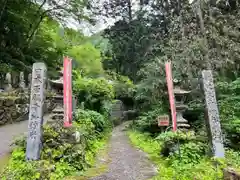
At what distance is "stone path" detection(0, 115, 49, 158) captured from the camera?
6969 millimetres

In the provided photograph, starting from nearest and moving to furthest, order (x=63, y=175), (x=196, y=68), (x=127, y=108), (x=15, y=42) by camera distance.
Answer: (x=63, y=175) → (x=196, y=68) → (x=15, y=42) → (x=127, y=108)

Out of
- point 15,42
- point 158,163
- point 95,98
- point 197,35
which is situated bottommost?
point 158,163

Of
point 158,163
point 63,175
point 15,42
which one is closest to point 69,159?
point 63,175

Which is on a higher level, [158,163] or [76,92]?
[76,92]

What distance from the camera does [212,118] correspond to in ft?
20.0

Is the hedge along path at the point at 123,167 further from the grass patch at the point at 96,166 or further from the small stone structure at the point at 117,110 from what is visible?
the small stone structure at the point at 117,110

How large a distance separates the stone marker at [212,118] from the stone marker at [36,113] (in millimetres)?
3707

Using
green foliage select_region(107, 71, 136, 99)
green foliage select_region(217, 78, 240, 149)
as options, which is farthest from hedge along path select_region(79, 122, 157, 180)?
green foliage select_region(107, 71, 136, 99)

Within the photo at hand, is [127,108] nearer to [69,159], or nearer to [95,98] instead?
[95,98]

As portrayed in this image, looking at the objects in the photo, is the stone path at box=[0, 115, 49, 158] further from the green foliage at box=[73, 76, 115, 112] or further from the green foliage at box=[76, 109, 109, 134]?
the green foliage at box=[73, 76, 115, 112]

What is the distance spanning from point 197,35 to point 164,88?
2.49 meters

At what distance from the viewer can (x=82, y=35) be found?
795 inches

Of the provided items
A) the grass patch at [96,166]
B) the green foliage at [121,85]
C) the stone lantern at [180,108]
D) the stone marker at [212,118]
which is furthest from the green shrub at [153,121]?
the green foliage at [121,85]

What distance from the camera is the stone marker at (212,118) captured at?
19.2 ft
